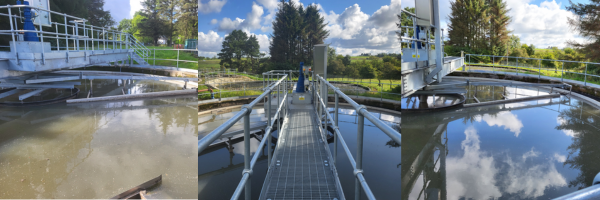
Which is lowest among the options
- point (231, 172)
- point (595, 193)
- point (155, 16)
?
point (231, 172)

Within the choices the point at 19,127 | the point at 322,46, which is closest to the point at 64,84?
the point at 19,127

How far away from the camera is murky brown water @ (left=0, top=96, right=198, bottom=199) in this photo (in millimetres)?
3100

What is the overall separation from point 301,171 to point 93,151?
3365 mm

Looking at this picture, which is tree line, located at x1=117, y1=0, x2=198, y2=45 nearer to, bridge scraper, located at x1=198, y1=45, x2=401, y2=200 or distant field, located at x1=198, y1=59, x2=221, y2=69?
distant field, located at x1=198, y1=59, x2=221, y2=69

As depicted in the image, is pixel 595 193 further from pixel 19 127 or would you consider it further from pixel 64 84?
pixel 64 84

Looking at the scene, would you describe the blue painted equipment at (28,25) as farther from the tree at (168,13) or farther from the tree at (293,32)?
the tree at (293,32)

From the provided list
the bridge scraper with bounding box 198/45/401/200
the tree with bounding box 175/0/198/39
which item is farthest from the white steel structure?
the tree with bounding box 175/0/198/39

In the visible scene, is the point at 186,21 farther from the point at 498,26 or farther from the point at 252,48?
the point at 498,26

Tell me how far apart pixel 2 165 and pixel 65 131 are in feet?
4.24

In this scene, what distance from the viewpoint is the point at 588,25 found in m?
9.12

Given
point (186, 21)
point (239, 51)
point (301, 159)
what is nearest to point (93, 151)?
point (301, 159)

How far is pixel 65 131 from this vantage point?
4.74m

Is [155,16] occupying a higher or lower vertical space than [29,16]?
higher

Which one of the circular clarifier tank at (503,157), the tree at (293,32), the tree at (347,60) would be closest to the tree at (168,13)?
the tree at (293,32)
